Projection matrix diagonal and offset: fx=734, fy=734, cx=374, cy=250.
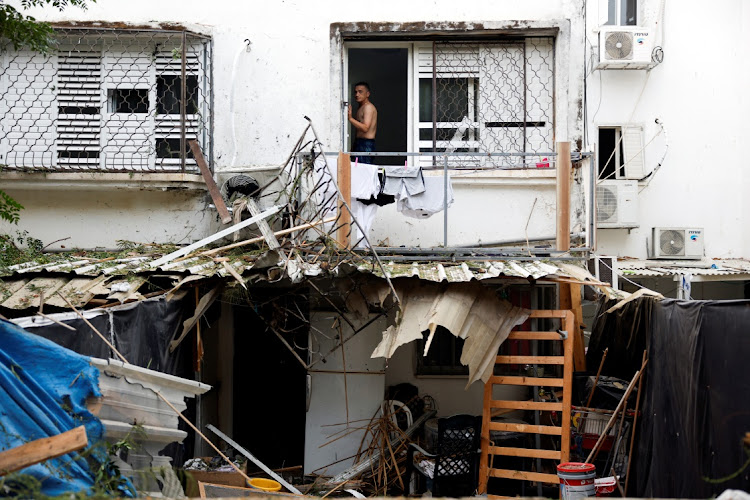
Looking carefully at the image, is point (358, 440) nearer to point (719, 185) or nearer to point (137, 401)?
point (137, 401)

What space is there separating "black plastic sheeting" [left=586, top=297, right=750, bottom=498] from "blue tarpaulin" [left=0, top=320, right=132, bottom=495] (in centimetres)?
415

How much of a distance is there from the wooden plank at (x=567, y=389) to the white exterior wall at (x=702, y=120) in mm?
2891

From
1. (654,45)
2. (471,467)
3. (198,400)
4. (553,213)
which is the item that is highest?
(654,45)

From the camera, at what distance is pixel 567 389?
8.59m

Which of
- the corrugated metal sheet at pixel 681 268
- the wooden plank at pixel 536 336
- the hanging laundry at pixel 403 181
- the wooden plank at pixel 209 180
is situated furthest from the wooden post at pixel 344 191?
the corrugated metal sheet at pixel 681 268

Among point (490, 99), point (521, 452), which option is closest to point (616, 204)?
point (490, 99)

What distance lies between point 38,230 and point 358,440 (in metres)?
5.23

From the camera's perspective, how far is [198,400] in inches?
368

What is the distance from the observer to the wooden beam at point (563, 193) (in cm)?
854

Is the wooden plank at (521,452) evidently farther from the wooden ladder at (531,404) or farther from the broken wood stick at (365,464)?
the broken wood stick at (365,464)

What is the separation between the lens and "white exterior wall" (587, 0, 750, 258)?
1080 cm

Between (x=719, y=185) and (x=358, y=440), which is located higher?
(x=719, y=185)

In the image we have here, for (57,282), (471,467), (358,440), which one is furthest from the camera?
(358,440)

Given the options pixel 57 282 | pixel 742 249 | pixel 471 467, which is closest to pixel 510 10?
pixel 742 249
